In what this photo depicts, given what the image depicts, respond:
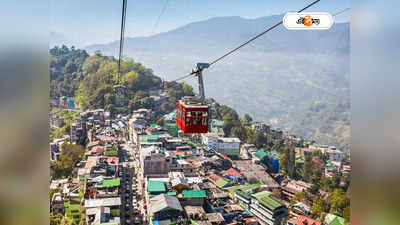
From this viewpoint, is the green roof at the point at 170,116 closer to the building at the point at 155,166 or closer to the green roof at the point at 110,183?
the building at the point at 155,166

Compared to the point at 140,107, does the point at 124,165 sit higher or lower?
lower

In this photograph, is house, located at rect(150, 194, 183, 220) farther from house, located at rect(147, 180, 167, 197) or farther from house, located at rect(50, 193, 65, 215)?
house, located at rect(50, 193, 65, 215)

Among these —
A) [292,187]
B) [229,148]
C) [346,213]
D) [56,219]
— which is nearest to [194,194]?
[56,219]

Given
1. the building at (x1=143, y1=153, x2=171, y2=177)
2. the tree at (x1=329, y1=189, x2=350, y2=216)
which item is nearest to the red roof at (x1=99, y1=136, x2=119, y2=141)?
the building at (x1=143, y1=153, x2=171, y2=177)

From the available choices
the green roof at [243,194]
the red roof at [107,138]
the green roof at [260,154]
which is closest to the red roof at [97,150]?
the red roof at [107,138]

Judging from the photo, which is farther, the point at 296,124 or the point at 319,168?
the point at 296,124
